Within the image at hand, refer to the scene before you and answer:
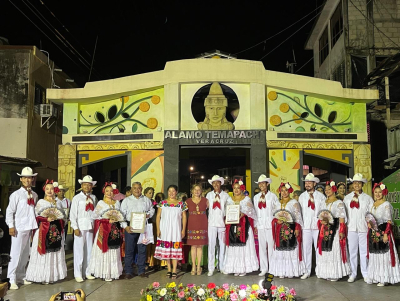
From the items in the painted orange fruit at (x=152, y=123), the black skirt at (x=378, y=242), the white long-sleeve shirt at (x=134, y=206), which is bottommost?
the black skirt at (x=378, y=242)

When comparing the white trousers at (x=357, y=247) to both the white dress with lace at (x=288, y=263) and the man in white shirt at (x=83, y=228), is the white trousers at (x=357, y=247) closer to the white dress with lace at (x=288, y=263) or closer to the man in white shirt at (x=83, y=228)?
the white dress with lace at (x=288, y=263)

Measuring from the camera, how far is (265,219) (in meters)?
9.42

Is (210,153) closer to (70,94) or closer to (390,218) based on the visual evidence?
(70,94)

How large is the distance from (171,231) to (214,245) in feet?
3.30

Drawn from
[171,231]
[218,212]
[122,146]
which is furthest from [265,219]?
[122,146]

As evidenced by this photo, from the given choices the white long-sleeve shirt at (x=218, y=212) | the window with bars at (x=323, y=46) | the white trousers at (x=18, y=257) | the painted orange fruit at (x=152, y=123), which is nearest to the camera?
the white trousers at (x=18, y=257)

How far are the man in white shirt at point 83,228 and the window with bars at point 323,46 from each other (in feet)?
64.4

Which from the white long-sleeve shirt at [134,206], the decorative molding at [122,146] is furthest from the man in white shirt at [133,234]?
the decorative molding at [122,146]

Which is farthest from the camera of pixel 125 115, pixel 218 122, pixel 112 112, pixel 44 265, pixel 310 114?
pixel 112 112

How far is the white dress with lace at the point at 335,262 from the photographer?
8797 millimetres

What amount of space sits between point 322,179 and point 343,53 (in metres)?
6.07

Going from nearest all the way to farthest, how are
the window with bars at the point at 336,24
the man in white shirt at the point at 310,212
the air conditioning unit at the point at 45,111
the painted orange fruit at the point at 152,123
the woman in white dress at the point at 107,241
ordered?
the woman in white dress at the point at 107,241 → the man in white shirt at the point at 310,212 → the painted orange fruit at the point at 152,123 → the air conditioning unit at the point at 45,111 → the window with bars at the point at 336,24

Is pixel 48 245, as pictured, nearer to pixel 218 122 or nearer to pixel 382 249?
pixel 382 249

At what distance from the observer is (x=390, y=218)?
8.59m
